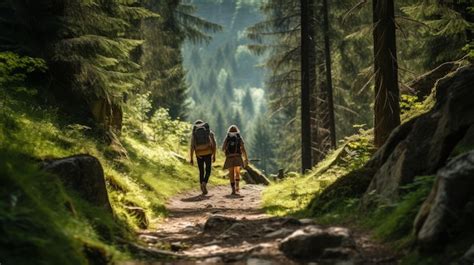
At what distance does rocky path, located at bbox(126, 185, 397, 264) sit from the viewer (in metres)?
5.45

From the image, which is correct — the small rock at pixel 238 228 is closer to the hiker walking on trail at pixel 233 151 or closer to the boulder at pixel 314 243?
the boulder at pixel 314 243

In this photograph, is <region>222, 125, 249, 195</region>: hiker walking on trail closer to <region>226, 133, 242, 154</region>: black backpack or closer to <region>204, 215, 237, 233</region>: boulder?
<region>226, 133, 242, 154</region>: black backpack

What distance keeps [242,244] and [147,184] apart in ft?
21.7

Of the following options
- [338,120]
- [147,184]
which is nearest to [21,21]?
[147,184]

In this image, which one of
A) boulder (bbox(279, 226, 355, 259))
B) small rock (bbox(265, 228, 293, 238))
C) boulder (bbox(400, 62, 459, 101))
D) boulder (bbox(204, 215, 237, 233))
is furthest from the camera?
boulder (bbox(400, 62, 459, 101))

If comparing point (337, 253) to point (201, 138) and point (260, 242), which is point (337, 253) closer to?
point (260, 242)

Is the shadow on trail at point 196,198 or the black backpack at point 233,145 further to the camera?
the black backpack at point 233,145

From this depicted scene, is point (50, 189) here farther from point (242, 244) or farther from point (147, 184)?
point (147, 184)

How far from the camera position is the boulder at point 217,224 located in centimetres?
807

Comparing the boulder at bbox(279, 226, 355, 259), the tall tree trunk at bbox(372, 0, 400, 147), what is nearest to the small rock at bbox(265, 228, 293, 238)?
the boulder at bbox(279, 226, 355, 259)

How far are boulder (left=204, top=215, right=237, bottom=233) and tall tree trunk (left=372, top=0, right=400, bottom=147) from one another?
3984 millimetres

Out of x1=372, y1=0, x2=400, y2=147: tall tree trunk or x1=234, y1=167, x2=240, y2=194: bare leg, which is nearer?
x1=372, y1=0, x2=400, y2=147: tall tree trunk

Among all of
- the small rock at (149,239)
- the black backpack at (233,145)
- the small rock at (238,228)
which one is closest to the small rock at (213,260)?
the small rock at (149,239)

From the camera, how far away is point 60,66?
503 inches
